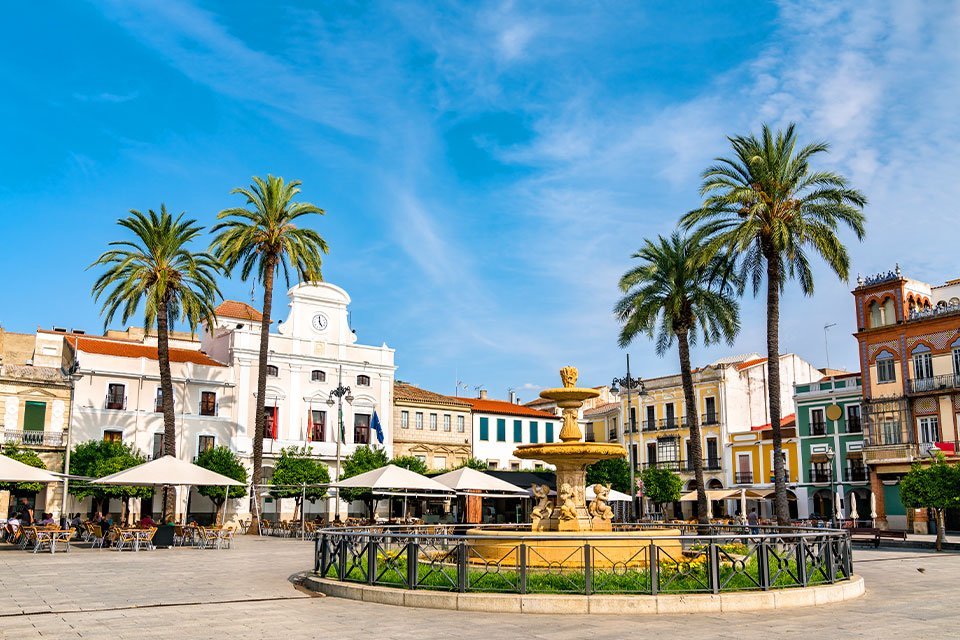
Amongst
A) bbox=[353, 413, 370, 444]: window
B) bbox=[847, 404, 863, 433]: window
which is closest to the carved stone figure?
bbox=[353, 413, 370, 444]: window

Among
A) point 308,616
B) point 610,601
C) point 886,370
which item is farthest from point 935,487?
point 308,616

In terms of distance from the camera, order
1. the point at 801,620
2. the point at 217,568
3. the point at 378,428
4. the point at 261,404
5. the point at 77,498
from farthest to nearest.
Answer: the point at 378,428
the point at 77,498
the point at 261,404
the point at 217,568
the point at 801,620

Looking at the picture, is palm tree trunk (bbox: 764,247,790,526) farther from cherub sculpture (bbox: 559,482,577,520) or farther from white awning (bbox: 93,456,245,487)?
white awning (bbox: 93,456,245,487)

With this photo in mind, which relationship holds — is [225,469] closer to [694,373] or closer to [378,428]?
[378,428]

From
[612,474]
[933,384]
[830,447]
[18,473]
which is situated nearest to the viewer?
[18,473]

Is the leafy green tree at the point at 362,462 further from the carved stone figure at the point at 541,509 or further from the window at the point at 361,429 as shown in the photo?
the carved stone figure at the point at 541,509

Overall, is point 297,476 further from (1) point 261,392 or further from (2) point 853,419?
(2) point 853,419

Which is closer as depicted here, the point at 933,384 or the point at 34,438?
the point at 34,438

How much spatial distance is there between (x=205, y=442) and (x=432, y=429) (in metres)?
16.6

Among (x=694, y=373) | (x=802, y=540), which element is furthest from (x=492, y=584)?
(x=694, y=373)

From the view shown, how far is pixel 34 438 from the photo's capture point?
4412 centimetres

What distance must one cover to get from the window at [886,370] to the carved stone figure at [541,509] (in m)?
37.8

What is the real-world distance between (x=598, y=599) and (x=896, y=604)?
5.33 metres

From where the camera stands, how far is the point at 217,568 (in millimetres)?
21016
